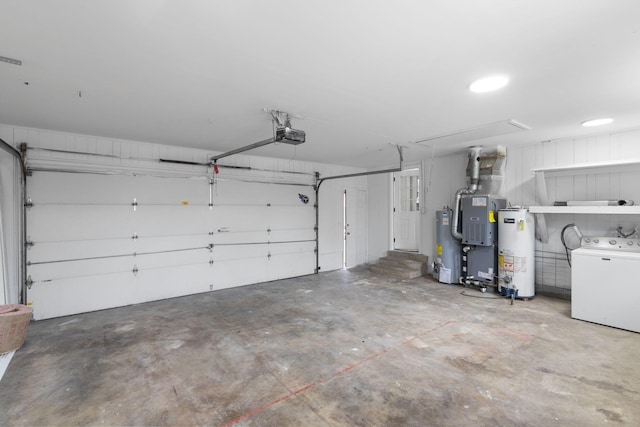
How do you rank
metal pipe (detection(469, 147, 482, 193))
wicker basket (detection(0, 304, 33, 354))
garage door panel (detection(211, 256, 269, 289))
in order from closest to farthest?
wicker basket (detection(0, 304, 33, 354)) < metal pipe (detection(469, 147, 482, 193)) < garage door panel (detection(211, 256, 269, 289))

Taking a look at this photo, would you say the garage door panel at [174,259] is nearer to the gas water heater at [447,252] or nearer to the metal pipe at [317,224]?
the metal pipe at [317,224]

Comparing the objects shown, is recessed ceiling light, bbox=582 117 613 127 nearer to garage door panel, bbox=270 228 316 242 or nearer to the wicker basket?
garage door panel, bbox=270 228 316 242

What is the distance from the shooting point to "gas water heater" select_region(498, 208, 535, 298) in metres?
4.63

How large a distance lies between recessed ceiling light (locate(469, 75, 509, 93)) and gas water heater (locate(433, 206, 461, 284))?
3.30 metres

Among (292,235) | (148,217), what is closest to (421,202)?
(292,235)

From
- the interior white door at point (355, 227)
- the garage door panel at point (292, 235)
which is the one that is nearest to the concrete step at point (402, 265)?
the interior white door at point (355, 227)

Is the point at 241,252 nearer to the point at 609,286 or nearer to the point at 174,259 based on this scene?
the point at 174,259

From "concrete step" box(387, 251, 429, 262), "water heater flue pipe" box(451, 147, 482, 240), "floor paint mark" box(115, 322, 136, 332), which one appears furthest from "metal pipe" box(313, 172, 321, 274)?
"floor paint mark" box(115, 322, 136, 332)

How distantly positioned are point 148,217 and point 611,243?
A: 22.0 ft

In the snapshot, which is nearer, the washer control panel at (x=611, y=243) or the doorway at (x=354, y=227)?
the washer control panel at (x=611, y=243)

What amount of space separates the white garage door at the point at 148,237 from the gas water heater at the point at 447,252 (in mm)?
2894

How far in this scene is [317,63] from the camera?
2277mm

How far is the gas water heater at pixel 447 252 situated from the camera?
5648mm

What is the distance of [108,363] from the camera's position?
112 inches
